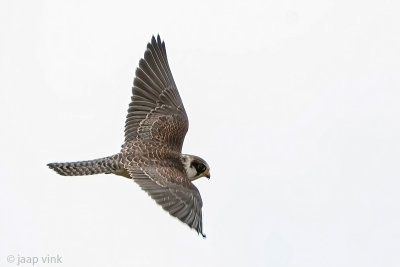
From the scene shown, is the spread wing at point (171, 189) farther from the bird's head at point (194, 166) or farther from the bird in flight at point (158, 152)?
the bird's head at point (194, 166)

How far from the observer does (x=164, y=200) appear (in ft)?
44.5

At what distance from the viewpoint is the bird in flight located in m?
13.8

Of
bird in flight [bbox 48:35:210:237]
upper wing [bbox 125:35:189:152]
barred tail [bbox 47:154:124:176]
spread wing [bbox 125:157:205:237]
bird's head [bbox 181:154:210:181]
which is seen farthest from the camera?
upper wing [bbox 125:35:189:152]

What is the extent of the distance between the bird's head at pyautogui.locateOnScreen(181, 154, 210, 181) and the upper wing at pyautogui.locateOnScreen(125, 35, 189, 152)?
0.35 meters

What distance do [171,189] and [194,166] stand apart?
171cm

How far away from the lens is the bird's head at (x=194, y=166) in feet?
50.9

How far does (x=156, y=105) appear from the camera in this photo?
16.2 metres

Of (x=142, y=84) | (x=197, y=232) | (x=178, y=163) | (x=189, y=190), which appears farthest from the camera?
(x=142, y=84)

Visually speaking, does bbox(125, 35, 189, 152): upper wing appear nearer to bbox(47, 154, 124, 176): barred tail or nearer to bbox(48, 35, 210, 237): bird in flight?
bbox(48, 35, 210, 237): bird in flight

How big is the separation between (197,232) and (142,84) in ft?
13.4

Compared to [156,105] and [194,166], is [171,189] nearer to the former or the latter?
[194,166]

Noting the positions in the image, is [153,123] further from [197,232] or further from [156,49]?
[197,232]

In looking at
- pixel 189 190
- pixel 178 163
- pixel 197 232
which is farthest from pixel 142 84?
pixel 197 232

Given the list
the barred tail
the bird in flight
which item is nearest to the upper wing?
the bird in flight
